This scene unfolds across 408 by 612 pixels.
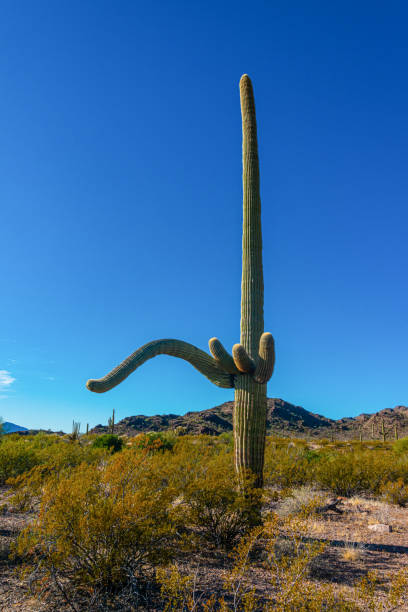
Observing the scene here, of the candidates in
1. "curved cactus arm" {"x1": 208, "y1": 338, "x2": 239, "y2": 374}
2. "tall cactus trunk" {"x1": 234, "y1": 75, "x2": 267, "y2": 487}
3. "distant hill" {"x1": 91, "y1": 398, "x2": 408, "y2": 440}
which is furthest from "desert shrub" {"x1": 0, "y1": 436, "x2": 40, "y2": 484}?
"distant hill" {"x1": 91, "y1": 398, "x2": 408, "y2": 440}

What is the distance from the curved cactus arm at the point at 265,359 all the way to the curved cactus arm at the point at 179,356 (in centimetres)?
74

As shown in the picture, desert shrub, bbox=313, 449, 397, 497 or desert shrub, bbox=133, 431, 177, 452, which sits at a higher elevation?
desert shrub, bbox=133, 431, 177, 452

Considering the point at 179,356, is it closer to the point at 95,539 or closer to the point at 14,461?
the point at 95,539

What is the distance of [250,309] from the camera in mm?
9555

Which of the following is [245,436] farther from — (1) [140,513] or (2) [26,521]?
(2) [26,521]

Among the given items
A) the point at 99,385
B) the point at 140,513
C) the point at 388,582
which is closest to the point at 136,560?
the point at 140,513

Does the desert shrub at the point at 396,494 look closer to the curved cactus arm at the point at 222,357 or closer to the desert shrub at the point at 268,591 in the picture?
the desert shrub at the point at 268,591

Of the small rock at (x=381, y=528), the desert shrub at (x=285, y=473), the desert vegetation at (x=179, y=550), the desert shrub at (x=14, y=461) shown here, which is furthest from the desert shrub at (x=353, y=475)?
the desert shrub at (x=14, y=461)

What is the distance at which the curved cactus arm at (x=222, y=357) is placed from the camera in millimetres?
8953

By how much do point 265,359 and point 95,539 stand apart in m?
4.79

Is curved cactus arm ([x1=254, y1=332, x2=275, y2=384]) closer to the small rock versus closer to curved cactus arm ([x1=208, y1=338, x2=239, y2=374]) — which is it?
curved cactus arm ([x1=208, y1=338, x2=239, y2=374])

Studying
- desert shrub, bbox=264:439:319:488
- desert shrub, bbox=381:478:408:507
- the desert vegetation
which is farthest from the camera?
desert shrub, bbox=264:439:319:488

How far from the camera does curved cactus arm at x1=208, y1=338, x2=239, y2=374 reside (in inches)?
352

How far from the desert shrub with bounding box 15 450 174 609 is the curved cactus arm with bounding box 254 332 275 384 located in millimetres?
3742
